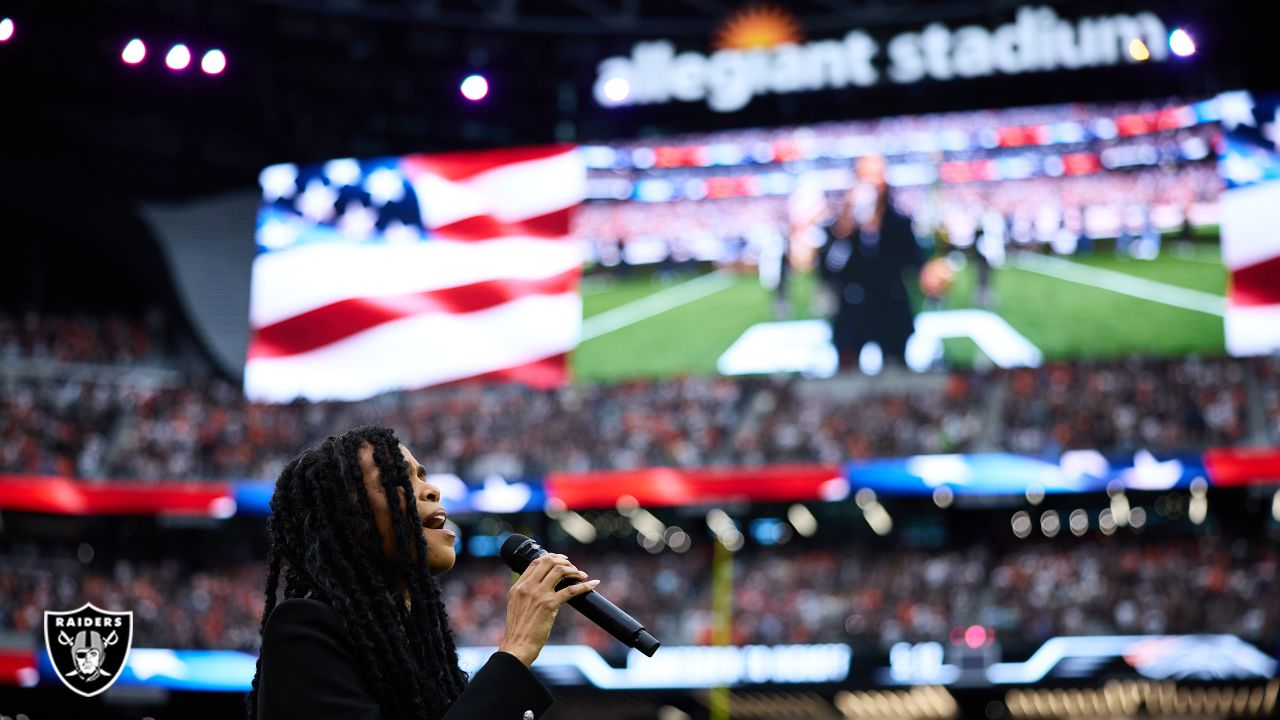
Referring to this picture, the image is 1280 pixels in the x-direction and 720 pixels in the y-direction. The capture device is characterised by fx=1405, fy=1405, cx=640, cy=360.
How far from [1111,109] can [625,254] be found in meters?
11.9

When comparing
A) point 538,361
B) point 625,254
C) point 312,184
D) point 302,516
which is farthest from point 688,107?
point 302,516

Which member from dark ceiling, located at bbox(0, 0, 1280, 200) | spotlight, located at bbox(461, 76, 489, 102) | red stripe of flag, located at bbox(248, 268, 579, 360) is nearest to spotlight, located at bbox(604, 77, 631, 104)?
dark ceiling, located at bbox(0, 0, 1280, 200)

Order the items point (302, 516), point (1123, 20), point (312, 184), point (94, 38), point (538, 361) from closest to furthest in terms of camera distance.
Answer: point (302, 516) → point (94, 38) → point (1123, 20) → point (538, 361) → point (312, 184)

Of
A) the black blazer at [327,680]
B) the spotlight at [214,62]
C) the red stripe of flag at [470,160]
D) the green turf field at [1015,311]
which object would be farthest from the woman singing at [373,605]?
the red stripe of flag at [470,160]

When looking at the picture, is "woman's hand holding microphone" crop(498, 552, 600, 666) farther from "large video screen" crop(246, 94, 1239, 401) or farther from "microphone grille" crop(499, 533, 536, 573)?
"large video screen" crop(246, 94, 1239, 401)

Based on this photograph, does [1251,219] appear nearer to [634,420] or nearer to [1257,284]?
[1257,284]

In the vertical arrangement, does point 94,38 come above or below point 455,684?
above

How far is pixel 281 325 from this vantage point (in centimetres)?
3566

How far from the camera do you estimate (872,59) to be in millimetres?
33156

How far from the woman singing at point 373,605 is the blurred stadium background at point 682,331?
865 inches

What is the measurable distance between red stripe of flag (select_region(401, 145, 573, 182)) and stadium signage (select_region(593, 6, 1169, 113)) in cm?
207

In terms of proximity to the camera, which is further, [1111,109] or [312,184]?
[312,184]

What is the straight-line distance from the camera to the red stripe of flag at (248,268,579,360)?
114 ft

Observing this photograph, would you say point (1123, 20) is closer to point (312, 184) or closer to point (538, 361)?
point (538, 361)
